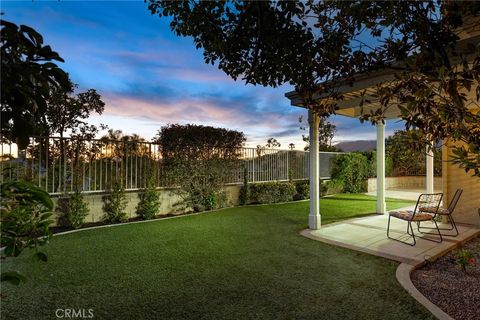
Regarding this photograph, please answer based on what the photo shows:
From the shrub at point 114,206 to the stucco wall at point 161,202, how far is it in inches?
4.6

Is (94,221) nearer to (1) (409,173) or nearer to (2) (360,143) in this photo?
(2) (360,143)

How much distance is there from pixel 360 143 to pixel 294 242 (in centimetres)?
1474

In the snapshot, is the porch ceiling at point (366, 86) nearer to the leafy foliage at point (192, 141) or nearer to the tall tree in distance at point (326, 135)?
the leafy foliage at point (192, 141)

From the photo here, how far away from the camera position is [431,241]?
5438 mm

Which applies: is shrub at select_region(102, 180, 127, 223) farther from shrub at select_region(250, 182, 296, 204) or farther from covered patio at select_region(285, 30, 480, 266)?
shrub at select_region(250, 182, 296, 204)

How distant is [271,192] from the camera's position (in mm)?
10836

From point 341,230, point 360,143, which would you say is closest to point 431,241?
point 341,230

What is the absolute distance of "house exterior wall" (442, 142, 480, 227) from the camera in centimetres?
686

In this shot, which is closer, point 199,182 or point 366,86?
point 366,86

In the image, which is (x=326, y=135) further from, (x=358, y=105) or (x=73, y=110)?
(x=73, y=110)

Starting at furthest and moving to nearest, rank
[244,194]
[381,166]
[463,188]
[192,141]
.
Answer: [244,194] < [192,141] < [381,166] < [463,188]

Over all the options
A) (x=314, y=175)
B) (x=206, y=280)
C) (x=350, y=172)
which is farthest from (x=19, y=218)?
(x=350, y=172)

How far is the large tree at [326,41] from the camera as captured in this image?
2268 mm

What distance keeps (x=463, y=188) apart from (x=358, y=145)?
37.7ft
